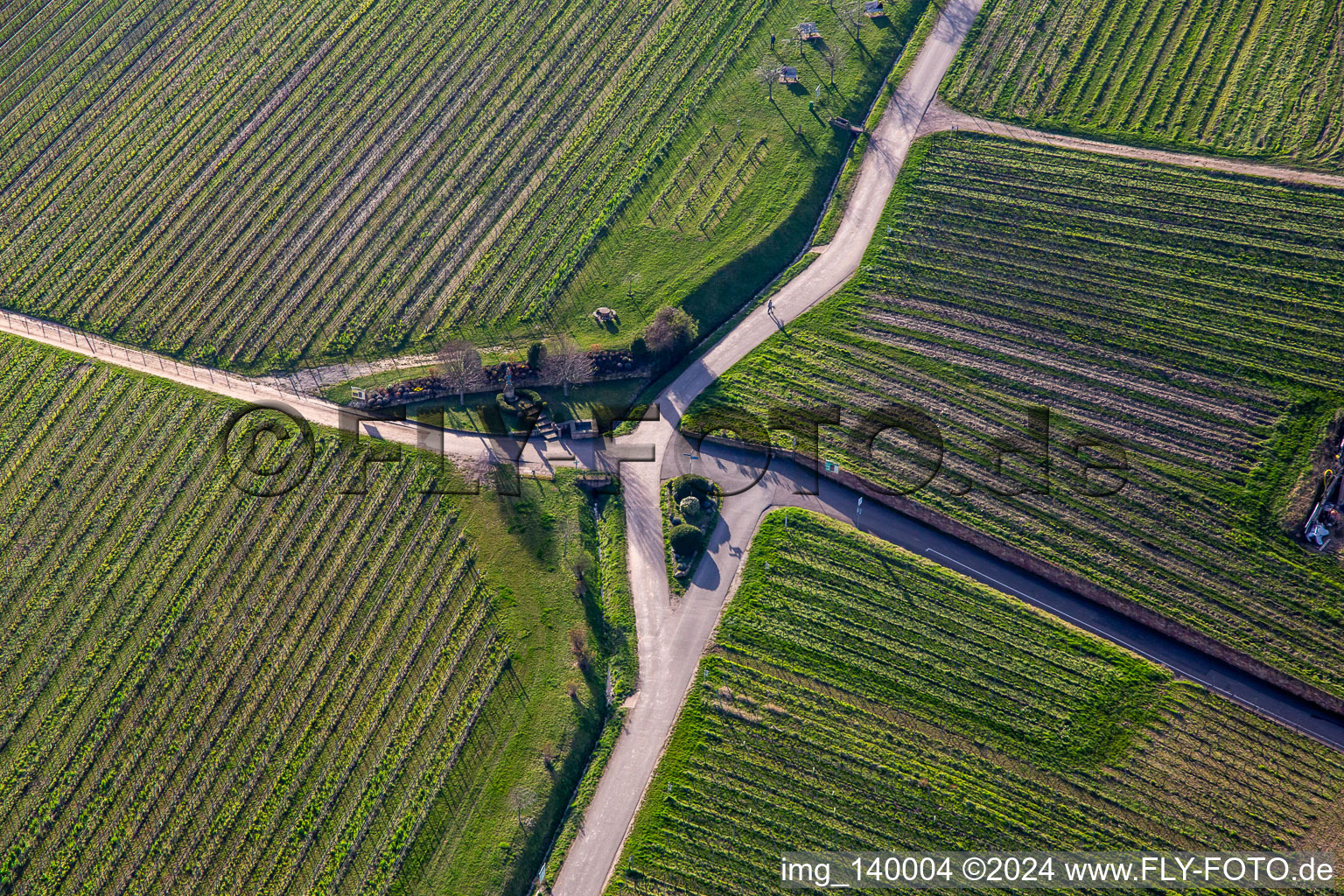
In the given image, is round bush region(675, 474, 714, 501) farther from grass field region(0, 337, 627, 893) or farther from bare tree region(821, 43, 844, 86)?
bare tree region(821, 43, 844, 86)

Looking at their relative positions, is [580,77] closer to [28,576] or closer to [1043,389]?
[1043,389]

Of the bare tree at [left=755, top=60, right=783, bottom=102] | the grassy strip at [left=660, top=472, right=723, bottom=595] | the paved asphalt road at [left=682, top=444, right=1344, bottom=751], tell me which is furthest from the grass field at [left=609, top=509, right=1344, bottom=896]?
the bare tree at [left=755, top=60, right=783, bottom=102]

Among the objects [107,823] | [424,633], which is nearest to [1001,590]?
[424,633]

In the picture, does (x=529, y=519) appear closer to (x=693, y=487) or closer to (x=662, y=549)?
(x=662, y=549)

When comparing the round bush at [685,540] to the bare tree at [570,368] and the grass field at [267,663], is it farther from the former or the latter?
the bare tree at [570,368]

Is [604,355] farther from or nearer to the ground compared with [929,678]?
farther from the ground

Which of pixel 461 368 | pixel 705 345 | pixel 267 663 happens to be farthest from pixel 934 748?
pixel 461 368

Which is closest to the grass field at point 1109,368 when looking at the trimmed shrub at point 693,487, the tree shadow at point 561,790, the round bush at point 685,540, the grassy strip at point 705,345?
the grassy strip at point 705,345
